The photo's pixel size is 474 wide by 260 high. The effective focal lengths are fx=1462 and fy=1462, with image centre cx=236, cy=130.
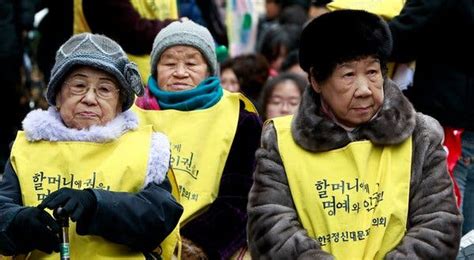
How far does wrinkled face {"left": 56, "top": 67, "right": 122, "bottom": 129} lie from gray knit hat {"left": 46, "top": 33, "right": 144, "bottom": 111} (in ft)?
0.14

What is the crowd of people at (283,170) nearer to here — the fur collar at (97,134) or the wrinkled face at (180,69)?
the fur collar at (97,134)

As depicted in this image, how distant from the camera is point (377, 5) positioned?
321 inches

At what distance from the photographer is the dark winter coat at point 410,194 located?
19.9 ft

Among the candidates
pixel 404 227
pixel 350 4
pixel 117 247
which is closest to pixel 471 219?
pixel 350 4

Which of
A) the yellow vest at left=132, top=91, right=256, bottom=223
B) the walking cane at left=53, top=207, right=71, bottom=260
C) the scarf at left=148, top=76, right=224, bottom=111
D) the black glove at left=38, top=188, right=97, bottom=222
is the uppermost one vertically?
the black glove at left=38, top=188, right=97, bottom=222

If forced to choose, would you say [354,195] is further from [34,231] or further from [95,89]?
[34,231]

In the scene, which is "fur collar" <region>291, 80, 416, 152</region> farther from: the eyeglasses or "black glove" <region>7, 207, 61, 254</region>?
"black glove" <region>7, 207, 61, 254</region>

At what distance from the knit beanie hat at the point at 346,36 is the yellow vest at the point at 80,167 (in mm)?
853

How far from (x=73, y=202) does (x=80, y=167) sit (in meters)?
0.44

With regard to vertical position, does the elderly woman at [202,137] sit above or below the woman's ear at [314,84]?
below

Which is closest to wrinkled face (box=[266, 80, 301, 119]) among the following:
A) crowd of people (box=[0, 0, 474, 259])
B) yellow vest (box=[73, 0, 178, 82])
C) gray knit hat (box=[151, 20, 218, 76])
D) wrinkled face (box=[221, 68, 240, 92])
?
wrinkled face (box=[221, 68, 240, 92])

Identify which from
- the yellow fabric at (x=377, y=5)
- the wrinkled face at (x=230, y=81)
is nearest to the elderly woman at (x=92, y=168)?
the yellow fabric at (x=377, y=5)

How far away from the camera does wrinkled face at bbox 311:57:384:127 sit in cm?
625

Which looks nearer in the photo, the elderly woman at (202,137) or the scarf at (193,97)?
the elderly woman at (202,137)
